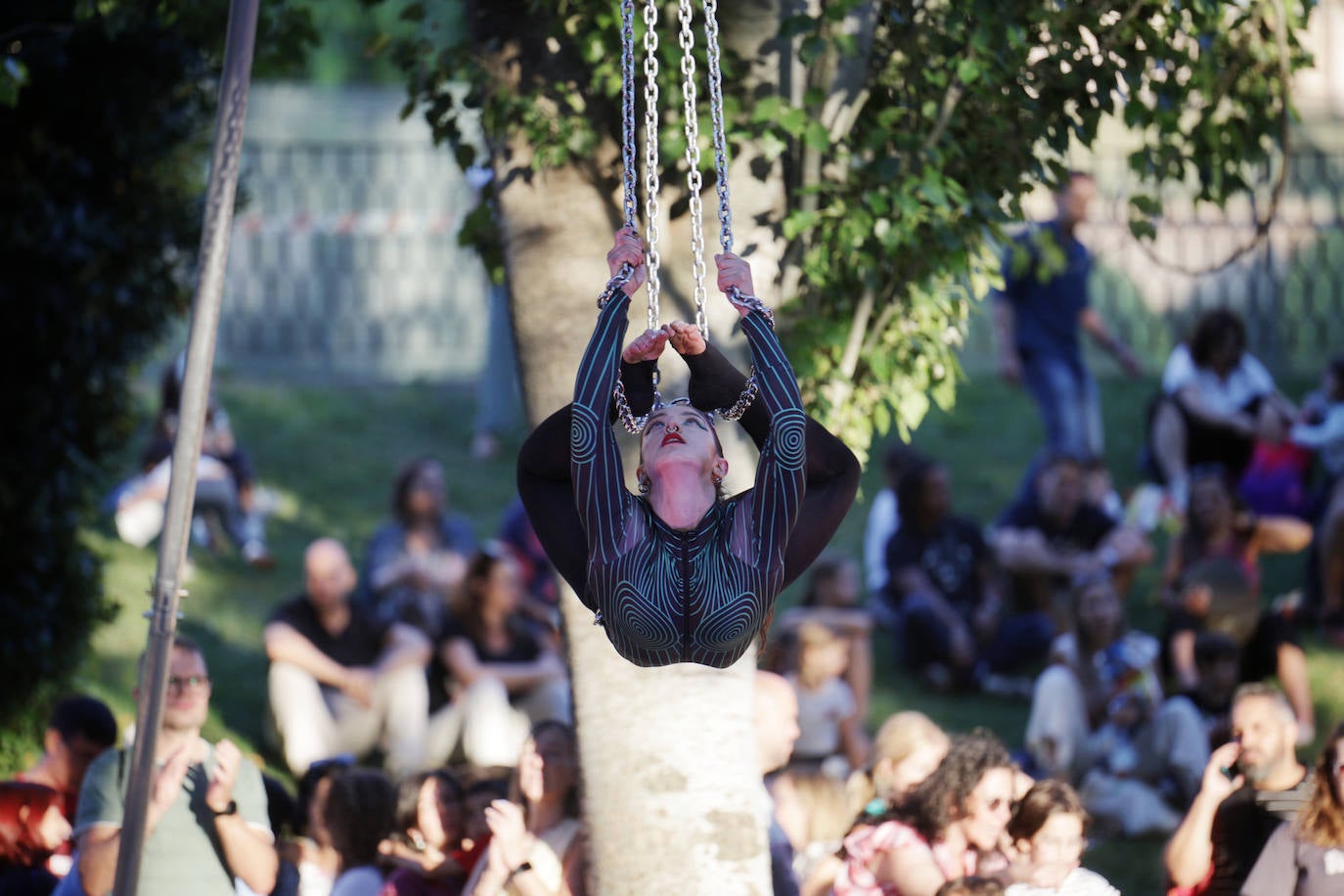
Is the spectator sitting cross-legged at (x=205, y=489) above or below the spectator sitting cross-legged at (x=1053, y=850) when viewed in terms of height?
above

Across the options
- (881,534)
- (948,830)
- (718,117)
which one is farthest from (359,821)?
(881,534)

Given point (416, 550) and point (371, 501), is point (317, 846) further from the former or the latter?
point (371, 501)

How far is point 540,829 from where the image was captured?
5.25m

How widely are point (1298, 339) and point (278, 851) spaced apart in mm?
9829

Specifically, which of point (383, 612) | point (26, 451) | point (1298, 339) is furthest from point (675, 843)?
point (1298, 339)

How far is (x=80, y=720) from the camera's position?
558 centimetres

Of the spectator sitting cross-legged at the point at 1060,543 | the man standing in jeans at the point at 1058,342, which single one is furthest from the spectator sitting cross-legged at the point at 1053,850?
the man standing in jeans at the point at 1058,342

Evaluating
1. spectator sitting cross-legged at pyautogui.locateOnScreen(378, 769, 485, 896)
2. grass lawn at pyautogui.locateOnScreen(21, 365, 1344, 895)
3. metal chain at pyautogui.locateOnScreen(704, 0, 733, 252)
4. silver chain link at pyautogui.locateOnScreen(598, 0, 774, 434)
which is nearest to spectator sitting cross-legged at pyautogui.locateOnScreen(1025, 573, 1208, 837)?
grass lawn at pyautogui.locateOnScreen(21, 365, 1344, 895)

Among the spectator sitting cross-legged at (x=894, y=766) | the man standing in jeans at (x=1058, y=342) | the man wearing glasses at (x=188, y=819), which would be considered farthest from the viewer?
the man standing in jeans at (x=1058, y=342)

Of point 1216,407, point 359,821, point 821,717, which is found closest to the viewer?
point 359,821

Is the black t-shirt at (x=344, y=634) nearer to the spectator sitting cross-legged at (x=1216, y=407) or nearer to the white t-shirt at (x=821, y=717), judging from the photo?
the white t-shirt at (x=821, y=717)

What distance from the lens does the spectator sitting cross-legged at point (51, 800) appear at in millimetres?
5281

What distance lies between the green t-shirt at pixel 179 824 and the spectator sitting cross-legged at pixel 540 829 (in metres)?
0.73

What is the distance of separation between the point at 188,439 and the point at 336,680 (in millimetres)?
2955
